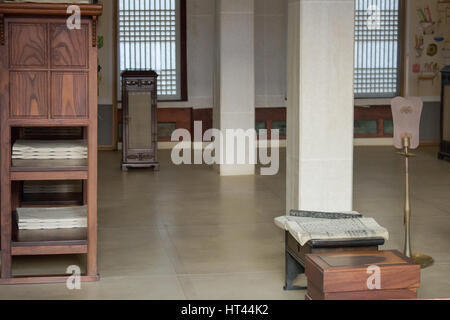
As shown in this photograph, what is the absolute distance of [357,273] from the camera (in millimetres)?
4203

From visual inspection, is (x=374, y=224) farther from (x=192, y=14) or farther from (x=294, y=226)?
(x=192, y=14)

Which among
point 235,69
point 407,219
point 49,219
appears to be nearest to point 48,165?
point 49,219

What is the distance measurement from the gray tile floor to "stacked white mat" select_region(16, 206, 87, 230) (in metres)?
0.39

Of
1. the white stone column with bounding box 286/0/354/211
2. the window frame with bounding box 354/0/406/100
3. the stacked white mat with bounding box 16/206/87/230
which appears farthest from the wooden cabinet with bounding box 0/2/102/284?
the window frame with bounding box 354/0/406/100

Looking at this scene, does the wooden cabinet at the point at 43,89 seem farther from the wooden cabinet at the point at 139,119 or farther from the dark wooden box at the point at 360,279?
the wooden cabinet at the point at 139,119

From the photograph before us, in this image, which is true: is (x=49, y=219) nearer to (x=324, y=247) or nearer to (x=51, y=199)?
(x=51, y=199)

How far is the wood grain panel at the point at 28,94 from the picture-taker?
16.4ft

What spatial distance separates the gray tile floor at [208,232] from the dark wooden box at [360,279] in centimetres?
68

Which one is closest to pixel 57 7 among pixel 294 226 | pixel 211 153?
pixel 294 226

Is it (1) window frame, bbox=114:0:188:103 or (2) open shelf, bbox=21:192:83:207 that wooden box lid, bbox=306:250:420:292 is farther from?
(1) window frame, bbox=114:0:188:103

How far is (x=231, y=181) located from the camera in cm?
986

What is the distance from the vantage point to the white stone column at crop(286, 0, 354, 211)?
578 cm

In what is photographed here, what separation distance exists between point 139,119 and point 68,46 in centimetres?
592

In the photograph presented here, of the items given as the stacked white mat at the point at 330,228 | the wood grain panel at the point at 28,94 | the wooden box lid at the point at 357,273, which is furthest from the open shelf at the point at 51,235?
the wooden box lid at the point at 357,273
